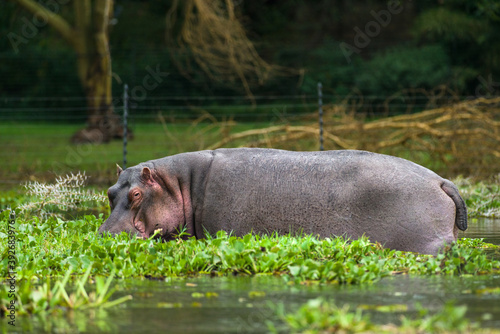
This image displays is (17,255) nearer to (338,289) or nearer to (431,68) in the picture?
(338,289)

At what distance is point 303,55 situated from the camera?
1989 cm

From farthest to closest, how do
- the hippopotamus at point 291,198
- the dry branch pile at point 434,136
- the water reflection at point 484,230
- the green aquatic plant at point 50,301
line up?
the dry branch pile at point 434,136 < the water reflection at point 484,230 < the hippopotamus at point 291,198 < the green aquatic plant at point 50,301

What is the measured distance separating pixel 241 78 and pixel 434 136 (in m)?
5.48

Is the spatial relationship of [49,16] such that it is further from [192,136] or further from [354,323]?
[354,323]

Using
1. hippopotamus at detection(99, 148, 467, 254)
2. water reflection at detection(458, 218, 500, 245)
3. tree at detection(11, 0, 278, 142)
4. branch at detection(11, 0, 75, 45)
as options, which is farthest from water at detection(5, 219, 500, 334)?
branch at detection(11, 0, 75, 45)

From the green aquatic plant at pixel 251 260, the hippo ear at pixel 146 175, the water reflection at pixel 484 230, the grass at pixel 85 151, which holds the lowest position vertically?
the grass at pixel 85 151

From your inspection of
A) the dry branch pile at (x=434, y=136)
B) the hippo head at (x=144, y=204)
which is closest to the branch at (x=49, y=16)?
the dry branch pile at (x=434, y=136)

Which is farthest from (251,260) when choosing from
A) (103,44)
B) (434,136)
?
(103,44)

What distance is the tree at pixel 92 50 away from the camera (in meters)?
16.2

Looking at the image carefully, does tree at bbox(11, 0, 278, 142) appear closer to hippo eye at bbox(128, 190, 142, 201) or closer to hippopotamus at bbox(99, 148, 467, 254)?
hippopotamus at bbox(99, 148, 467, 254)

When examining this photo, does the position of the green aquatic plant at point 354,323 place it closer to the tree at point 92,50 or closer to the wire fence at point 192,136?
the wire fence at point 192,136

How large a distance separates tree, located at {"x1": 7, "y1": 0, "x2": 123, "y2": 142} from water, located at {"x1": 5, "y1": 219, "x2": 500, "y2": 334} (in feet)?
38.7

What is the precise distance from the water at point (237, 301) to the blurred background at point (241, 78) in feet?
22.8

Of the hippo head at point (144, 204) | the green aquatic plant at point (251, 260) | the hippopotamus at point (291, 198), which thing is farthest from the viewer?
the hippo head at point (144, 204)
